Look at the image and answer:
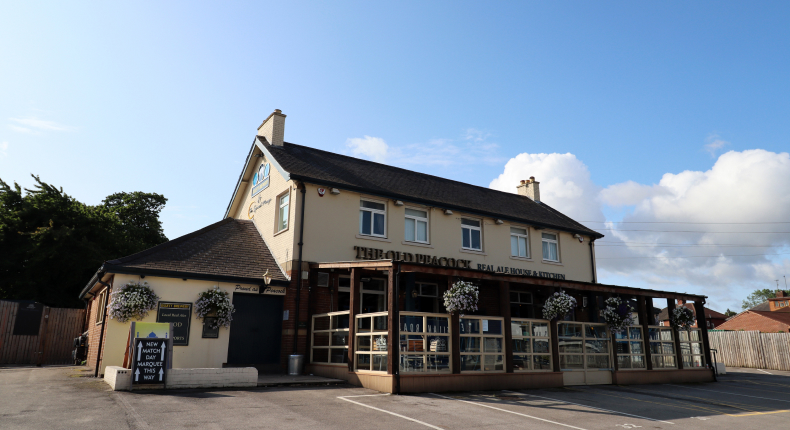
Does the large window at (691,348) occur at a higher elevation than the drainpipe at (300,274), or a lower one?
lower

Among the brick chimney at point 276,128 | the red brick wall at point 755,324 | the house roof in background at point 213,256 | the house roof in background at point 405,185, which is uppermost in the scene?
the brick chimney at point 276,128

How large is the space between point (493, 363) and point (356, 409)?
209 inches

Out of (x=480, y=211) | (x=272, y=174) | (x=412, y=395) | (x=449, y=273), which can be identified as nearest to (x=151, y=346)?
(x=412, y=395)

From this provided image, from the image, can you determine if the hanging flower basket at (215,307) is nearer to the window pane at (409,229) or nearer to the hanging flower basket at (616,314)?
the window pane at (409,229)

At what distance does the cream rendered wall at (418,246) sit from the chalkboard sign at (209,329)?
3261 millimetres

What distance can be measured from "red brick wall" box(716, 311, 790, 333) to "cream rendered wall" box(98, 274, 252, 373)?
140 feet

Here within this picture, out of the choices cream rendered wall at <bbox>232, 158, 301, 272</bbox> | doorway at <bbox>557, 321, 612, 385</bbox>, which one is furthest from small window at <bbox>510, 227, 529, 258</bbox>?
cream rendered wall at <bbox>232, 158, 301, 272</bbox>

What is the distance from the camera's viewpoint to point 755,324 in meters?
42.5

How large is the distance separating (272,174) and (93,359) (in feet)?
27.0

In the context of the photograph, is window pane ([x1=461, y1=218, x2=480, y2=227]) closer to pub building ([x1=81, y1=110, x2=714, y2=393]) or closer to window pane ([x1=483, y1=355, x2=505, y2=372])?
pub building ([x1=81, y1=110, x2=714, y2=393])

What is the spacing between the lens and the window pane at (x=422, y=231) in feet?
61.5

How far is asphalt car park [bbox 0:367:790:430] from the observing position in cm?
815

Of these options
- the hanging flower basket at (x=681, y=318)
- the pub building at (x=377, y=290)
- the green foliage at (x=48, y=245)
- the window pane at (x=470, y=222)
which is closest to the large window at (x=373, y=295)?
the pub building at (x=377, y=290)

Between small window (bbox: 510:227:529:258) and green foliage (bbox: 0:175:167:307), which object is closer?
small window (bbox: 510:227:529:258)
